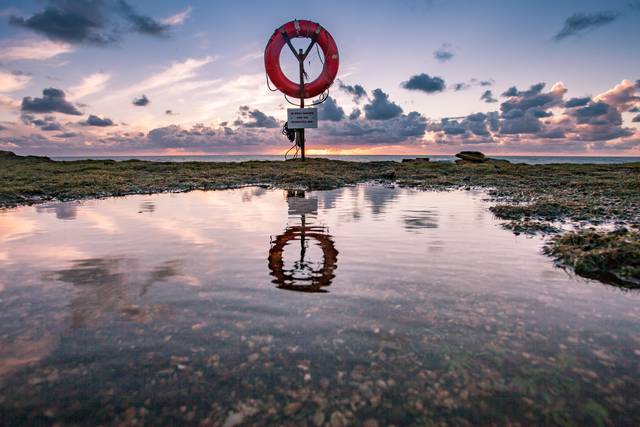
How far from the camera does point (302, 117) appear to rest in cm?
3356

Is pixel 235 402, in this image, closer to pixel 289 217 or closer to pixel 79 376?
pixel 79 376

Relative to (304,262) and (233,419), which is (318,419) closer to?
(233,419)

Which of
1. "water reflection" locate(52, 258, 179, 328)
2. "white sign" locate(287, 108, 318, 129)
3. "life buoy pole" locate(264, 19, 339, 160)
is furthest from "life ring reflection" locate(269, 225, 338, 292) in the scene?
"life buoy pole" locate(264, 19, 339, 160)

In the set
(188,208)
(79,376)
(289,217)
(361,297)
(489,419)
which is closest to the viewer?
(489,419)

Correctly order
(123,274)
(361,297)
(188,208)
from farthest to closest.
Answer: (188,208), (123,274), (361,297)

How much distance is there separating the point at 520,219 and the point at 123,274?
1002 centimetres

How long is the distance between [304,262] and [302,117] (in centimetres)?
2878

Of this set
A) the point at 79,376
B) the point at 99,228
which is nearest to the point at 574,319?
the point at 79,376

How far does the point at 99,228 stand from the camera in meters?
9.36

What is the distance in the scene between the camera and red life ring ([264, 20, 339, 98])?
106ft

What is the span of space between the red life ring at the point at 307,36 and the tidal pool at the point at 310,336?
2847cm

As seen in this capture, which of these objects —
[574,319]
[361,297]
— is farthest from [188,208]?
[574,319]

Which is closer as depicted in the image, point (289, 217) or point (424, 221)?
point (424, 221)

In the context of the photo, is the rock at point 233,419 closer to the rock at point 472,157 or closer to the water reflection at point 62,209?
the water reflection at point 62,209
